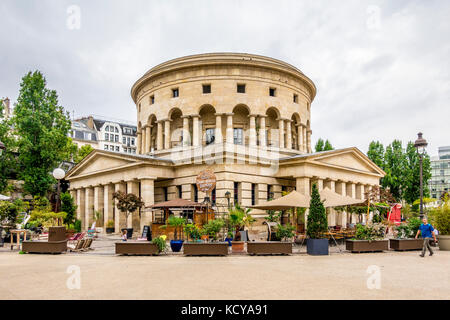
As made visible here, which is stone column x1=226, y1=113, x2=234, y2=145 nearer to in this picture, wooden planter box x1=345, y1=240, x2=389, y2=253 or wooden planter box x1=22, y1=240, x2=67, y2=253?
wooden planter box x1=345, y1=240, x2=389, y2=253

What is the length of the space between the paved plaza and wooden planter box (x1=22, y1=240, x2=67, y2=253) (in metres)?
1.73

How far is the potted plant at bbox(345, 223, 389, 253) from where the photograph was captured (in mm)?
19000

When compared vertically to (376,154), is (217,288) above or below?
below

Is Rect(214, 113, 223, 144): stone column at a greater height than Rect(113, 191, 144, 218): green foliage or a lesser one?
greater

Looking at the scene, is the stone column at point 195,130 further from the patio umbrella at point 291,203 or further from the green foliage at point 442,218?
the green foliage at point 442,218

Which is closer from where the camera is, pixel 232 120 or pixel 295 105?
pixel 232 120

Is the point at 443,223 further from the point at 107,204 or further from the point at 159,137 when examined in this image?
the point at 107,204

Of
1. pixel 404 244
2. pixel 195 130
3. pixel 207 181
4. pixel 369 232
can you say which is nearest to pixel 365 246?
pixel 369 232

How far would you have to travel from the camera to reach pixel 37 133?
4122cm

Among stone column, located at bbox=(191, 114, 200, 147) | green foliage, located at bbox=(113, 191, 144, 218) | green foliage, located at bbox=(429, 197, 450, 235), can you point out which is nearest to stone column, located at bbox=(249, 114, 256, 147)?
stone column, located at bbox=(191, 114, 200, 147)
